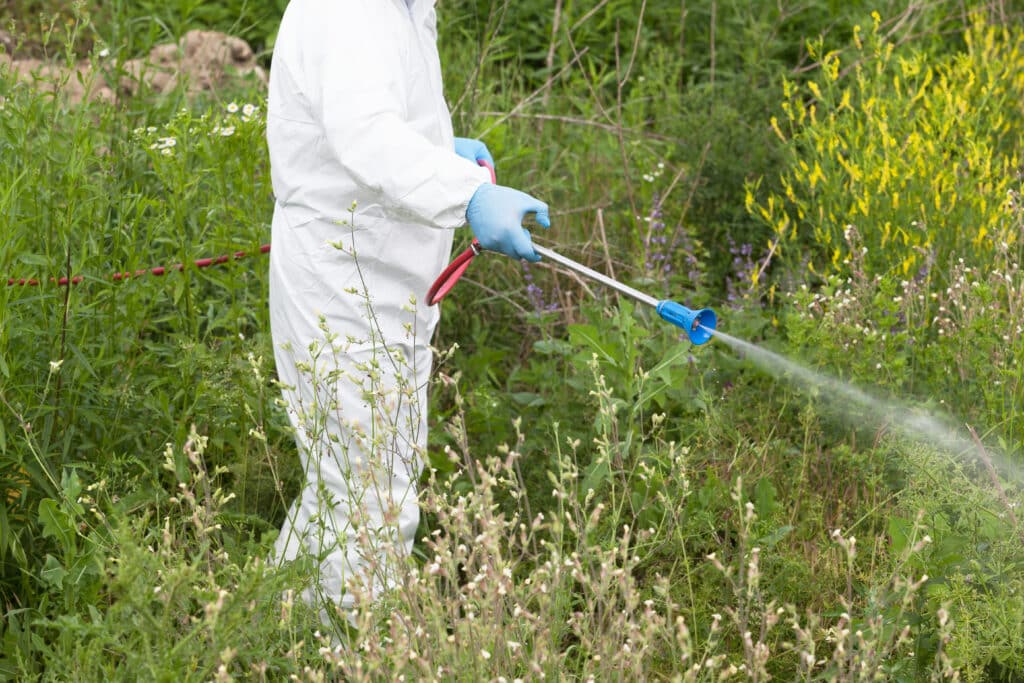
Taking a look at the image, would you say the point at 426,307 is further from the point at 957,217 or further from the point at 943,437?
the point at 957,217

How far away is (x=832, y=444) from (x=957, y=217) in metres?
0.87

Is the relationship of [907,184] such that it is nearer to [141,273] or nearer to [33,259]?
[141,273]

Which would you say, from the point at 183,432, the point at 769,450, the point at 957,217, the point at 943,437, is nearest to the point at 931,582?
the point at 943,437

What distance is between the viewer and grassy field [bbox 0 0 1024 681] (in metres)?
2.18

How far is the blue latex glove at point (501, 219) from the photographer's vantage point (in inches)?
99.5

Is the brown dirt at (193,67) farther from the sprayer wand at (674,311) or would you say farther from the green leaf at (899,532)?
the green leaf at (899,532)

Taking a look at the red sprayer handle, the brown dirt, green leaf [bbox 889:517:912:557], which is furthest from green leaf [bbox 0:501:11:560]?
the brown dirt

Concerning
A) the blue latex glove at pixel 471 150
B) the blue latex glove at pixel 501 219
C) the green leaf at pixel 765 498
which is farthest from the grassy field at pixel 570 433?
the blue latex glove at pixel 471 150

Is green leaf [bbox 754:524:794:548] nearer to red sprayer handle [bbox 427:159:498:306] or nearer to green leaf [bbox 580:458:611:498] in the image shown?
green leaf [bbox 580:458:611:498]

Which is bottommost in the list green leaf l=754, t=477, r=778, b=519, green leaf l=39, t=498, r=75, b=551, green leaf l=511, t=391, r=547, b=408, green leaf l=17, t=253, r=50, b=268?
green leaf l=511, t=391, r=547, b=408

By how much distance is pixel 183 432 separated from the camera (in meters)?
3.08

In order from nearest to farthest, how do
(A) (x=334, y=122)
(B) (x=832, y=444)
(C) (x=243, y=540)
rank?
(A) (x=334, y=122) < (C) (x=243, y=540) < (B) (x=832, y=444)

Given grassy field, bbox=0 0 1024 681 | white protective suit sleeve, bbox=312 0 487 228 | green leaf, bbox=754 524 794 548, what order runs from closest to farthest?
1. grassy field, bbox=0 0 1024 681
2. white protective suit sleeve, bbox=312 0 487 228
3. green leaf, bbox=754 524 794 548

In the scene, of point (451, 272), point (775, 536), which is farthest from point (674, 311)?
point (775, 536)
